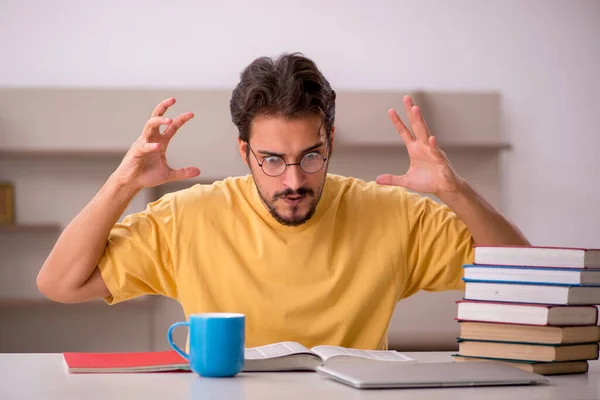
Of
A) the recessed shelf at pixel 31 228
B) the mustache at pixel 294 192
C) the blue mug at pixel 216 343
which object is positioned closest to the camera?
the blue mug at pixel 216 343

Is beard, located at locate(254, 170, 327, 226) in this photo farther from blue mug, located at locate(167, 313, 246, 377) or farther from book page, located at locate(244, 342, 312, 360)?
blue mug, located at locate(167, 313, 246, 377)

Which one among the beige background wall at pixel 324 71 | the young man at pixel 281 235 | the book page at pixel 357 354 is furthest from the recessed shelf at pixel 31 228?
the book page at pixel 357 354

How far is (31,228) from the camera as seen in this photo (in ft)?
Result: 12.6

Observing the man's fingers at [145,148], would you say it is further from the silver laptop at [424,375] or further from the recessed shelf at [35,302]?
the recessed shelf at [35,302]

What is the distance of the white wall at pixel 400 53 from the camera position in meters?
4.17

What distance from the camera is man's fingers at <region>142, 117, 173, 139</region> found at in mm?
1668

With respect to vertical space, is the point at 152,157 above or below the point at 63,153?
below

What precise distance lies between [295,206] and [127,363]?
580 millimetres

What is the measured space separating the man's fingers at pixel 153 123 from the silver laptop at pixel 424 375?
0.65m

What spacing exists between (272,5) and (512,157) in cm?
156

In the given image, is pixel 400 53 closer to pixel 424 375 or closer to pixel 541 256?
pixel 541 256

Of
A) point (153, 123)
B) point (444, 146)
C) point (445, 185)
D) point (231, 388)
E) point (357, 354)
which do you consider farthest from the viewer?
point (444, 146)

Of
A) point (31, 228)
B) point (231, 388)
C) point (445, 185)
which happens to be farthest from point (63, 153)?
point (231, 388)

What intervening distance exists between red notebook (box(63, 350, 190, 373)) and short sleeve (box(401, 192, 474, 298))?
28.0 inches
